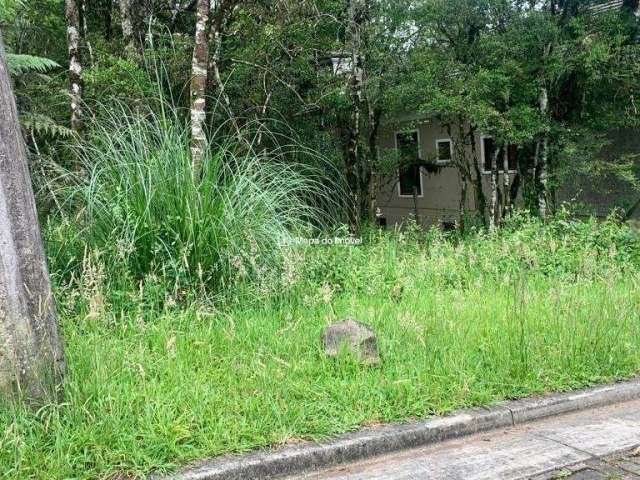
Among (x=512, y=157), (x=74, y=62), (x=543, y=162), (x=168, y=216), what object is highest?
(x=74, y=62)

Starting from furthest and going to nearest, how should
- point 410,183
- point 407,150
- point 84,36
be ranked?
point 410,183, point 407,150, point 84,36

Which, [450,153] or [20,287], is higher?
[450,153]

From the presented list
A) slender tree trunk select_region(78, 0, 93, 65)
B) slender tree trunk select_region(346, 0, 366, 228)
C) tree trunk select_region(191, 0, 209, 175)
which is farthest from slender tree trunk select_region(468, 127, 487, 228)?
slender tree trunk select_region(78, 0, 93, 65)

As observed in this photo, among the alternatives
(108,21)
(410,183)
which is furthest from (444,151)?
(108,21)

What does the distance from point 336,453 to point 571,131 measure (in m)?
10.8

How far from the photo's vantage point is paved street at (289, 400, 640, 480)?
10.1 feet

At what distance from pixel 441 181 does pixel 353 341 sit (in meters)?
15.2

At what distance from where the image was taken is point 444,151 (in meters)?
16.6

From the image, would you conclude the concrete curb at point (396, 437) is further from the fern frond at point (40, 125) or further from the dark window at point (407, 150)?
the dark window at point (407, 150)

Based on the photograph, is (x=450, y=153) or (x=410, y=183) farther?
(x=410, y=183)

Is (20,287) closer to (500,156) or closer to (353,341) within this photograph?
(353,341)

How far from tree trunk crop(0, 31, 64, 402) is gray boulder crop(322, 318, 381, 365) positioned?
68.9 inches

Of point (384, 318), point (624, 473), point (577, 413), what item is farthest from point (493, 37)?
point (624, 473)

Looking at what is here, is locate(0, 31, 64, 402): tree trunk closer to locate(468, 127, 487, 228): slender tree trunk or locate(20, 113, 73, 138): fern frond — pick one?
locate(20, 113, 73, 138): fern frond
